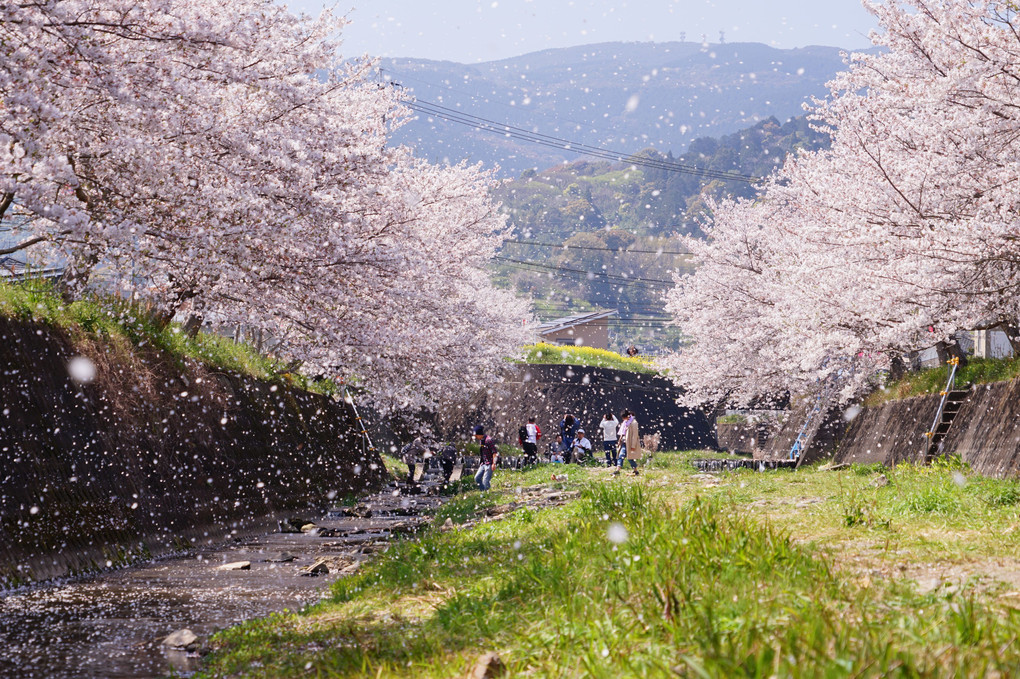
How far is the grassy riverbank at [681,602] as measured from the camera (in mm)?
3660

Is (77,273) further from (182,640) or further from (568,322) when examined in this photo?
(568,322)

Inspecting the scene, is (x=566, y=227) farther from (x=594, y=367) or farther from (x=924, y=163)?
(x=924, y=163)

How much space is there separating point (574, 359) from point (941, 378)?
31.5 metres

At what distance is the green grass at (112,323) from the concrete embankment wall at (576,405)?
24568 mm

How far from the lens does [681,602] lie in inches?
186

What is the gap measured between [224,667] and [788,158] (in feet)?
93.9

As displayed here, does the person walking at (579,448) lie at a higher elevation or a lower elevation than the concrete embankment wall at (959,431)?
lower

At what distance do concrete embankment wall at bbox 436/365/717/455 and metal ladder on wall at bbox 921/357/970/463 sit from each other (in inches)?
981

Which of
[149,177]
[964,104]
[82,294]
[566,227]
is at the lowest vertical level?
[566,227]

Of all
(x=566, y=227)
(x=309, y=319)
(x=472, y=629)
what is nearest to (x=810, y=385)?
(x=309, y=319)

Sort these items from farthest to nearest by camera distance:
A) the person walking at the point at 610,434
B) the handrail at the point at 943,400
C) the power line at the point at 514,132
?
the power line at the point at 514,132 → the person walking at the point at 610,434 → the handrail at the point at 943,400

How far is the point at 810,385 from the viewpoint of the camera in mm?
30812

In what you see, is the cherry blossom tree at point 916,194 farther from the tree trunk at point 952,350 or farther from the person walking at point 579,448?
the person walking at point 579,448

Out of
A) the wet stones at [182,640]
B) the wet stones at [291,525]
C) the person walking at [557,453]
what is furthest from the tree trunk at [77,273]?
the person walking at [557,453]
